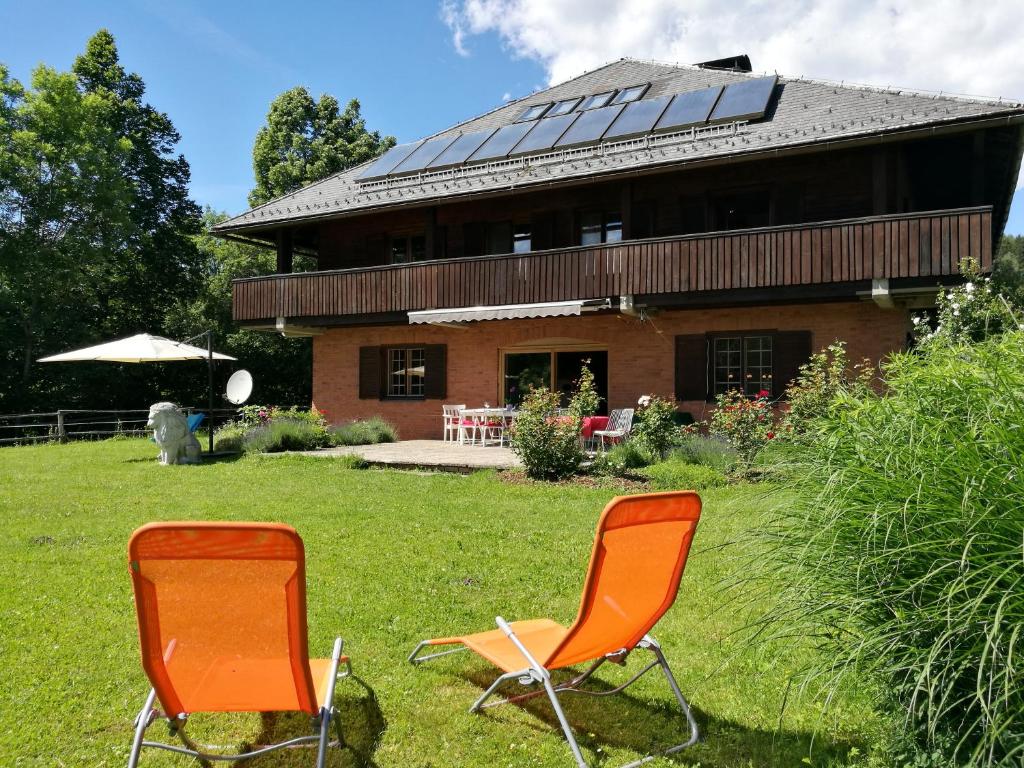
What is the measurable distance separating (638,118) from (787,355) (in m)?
6.49

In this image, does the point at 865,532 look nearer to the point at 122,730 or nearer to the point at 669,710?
the point at 669,710

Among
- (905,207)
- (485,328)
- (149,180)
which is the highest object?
(149,180)

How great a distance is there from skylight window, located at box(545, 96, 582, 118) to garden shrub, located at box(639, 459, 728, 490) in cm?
1213

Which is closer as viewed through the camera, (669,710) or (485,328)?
(669,710)

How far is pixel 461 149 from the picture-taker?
18688 millimetres

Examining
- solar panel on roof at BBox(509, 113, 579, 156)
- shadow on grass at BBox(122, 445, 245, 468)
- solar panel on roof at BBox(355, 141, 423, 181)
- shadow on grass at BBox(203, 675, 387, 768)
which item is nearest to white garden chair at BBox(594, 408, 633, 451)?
shadow on grass at BBox(122, 445, 245, 468)

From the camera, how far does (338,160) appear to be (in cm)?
3131

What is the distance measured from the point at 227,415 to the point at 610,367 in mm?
16098

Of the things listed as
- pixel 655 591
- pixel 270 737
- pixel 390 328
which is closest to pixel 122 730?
pixel 270 737

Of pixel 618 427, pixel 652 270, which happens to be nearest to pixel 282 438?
pixel 618 427

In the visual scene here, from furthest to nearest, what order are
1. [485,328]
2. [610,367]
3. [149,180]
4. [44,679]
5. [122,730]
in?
[149,180]
[485,328]
[610,367]
[44,679]
[122,730]

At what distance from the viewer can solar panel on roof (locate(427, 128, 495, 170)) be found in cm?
1809

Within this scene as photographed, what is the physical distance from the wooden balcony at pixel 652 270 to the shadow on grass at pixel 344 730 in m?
11.3

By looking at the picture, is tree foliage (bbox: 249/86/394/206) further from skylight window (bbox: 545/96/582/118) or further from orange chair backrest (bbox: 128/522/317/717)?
orange chair backrest (bbox: 128/522/317/717)
